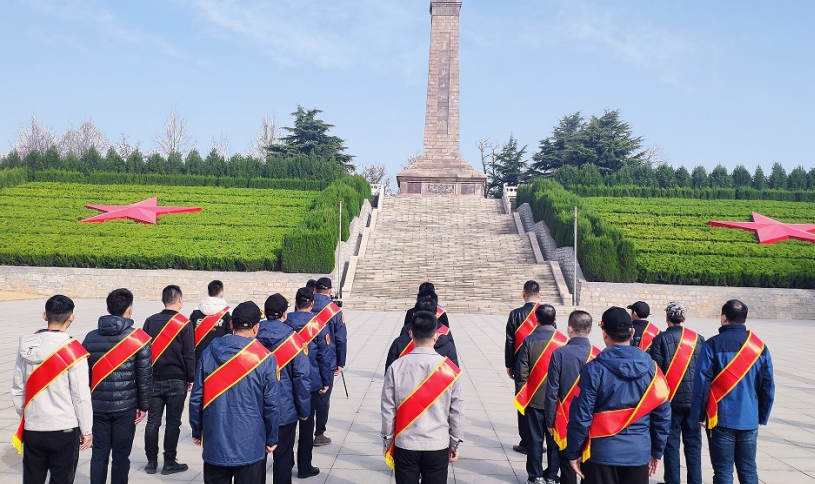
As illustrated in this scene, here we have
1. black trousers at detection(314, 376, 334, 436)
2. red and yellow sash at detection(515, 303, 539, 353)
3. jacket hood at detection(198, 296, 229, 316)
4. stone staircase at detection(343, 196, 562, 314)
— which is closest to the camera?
red and yellow sash at detection(515, 303, 539, 353)

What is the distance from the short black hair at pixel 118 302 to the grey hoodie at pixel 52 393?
0.54m

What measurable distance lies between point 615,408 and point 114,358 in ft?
11.4

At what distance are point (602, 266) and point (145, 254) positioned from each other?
16.7 m

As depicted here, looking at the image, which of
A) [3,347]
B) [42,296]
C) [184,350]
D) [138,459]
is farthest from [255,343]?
[42,296]

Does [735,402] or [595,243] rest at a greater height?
[595,243]

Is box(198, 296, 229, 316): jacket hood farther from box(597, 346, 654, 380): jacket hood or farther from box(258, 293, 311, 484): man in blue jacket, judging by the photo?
box(597, 346, 654, 380): jacket hood

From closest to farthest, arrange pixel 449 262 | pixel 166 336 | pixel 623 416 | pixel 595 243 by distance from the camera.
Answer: pixel 623 416 < pixel 166 336 < pixel 595 243 < pixel 449 262

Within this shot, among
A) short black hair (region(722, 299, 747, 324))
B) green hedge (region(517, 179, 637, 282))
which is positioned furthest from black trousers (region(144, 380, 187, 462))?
green hedge (region(517, 179, 637, 282))

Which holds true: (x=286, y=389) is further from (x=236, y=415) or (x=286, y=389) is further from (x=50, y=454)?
(x=50, y=454)

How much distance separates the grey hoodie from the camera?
12.5ft

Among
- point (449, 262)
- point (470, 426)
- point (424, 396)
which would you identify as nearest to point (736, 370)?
point (424, 396)

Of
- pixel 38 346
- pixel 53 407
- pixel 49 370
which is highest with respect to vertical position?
pixel 38 346

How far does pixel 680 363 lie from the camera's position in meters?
4.93

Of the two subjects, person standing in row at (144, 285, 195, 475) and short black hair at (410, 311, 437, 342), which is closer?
short black hair at (410, 311, 437, 342)
